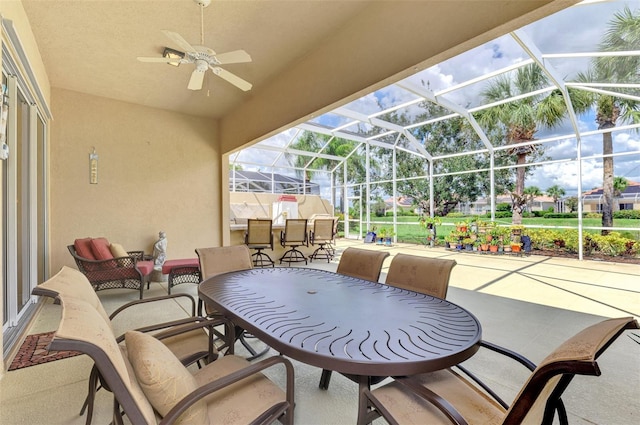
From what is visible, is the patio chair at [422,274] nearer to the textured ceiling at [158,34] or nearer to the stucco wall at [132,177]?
the textured ceiling at [158,34]

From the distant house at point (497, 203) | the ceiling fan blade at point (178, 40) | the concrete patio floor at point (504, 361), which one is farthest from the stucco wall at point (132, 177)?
the distant house at point (497, 203)

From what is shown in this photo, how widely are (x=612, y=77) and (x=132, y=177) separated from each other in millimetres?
9111

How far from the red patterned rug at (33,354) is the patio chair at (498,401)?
2405 millimetres

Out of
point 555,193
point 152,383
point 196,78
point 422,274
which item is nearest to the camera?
point 152,383

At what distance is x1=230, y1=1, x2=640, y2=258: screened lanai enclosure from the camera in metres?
4.92

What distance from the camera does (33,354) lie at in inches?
102

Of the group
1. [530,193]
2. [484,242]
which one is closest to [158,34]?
[484,242]

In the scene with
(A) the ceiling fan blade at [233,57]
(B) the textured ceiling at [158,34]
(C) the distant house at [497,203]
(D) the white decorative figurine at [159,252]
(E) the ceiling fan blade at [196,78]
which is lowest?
(D) the white decorative figurine at [159,252]

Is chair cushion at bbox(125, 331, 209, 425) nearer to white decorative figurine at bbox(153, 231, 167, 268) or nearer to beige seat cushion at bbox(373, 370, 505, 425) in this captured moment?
beige seat cushion at bbox(373, 370, 505, 425)

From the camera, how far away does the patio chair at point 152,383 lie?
2.96 feet

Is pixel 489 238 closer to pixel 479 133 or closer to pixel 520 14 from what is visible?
pixel 479 133

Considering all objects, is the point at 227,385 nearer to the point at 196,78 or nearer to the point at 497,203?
the point at 196,78

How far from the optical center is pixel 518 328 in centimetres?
311

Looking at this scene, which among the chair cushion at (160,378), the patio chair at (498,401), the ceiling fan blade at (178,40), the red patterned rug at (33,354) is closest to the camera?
the patio chair at (498,401)
